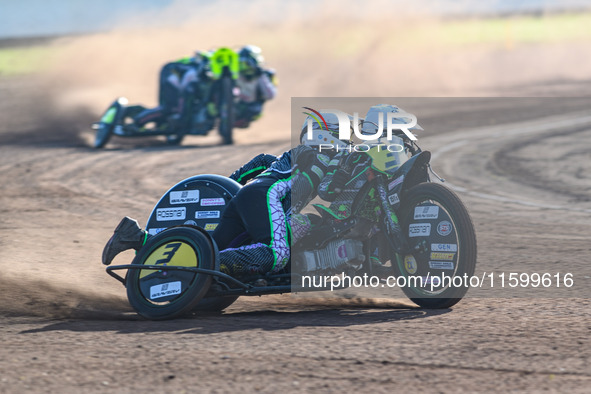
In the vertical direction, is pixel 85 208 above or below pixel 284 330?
above

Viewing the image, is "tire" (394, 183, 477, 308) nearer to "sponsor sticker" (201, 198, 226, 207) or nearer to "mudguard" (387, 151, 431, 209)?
"mudguard" (387, 151, 431, 209)

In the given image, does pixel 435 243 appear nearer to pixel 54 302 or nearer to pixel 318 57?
pixel 54 302

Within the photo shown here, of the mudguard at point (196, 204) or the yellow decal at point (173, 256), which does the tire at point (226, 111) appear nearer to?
the mudguard at point (196, 204)

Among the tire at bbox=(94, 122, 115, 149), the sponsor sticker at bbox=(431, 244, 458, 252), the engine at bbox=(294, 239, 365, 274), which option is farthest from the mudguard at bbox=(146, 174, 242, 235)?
the tire at bbox=(94, 122, 115, 149)

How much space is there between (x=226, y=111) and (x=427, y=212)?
1208 centimetres

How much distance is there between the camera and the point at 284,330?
16.6 feet

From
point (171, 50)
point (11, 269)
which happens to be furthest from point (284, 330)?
point (171, 50)

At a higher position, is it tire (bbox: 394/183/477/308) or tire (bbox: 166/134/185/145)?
tire (bbox: 166/134/185/145)

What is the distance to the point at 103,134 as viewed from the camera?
17.0m

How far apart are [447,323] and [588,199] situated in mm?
6584

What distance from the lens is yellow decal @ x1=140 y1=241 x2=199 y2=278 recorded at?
554 centimetres

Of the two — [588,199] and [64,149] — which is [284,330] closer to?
[588,199]

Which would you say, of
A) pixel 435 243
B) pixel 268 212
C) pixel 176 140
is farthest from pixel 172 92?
pixel 435 243

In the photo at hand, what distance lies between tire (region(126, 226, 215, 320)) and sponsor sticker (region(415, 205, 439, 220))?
139cm
